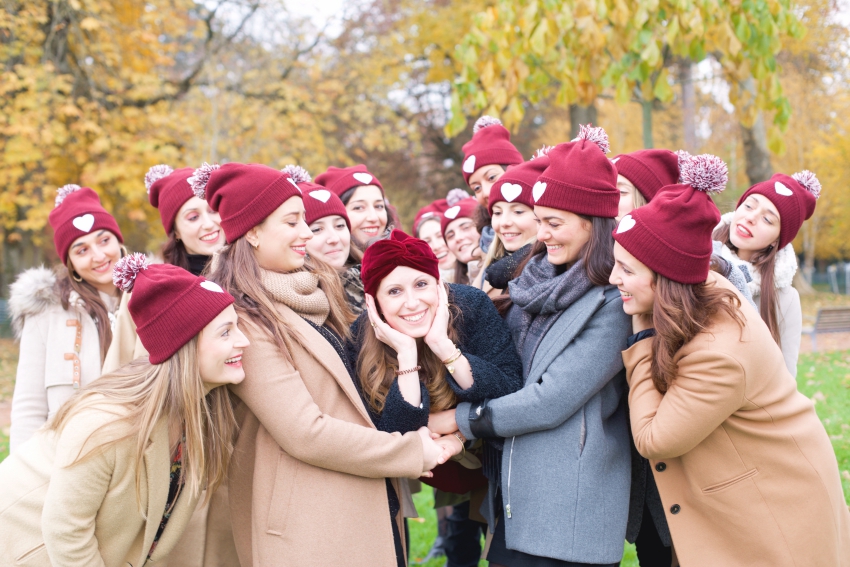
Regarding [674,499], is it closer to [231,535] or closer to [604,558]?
[604,558]

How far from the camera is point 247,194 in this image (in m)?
2.93

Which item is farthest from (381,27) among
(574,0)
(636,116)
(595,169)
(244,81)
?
(595,169)

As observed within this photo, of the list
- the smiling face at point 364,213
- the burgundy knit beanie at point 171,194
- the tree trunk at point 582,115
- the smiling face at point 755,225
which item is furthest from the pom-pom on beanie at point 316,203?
the tree trunk at point 582,115

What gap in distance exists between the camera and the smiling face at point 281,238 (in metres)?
2.96

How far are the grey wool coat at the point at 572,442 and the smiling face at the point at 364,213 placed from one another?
6.43 ft

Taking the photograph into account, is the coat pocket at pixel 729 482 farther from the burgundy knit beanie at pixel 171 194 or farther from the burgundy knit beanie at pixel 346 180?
the burgundy knit beanie at pixel 171 194

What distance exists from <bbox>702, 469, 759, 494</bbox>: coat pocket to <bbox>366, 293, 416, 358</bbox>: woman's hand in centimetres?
129

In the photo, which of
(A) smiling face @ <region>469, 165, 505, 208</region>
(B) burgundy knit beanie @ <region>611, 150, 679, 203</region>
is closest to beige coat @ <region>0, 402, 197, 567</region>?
(B) burgundy knit beanie @ <region>611, 150, 679, 203</region>

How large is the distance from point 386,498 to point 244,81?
13.8m

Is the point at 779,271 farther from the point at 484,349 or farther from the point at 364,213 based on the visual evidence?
the point at 364,213

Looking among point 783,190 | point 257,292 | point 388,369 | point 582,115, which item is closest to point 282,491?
point 388,369

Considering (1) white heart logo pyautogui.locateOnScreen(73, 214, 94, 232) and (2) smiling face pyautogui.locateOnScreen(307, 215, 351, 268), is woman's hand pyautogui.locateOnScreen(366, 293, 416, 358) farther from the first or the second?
(1) white heart logo pyautogui.locateOnScreen(73, 214, 94, 232)

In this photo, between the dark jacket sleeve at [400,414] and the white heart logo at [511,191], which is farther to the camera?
the white heart logo at [511,191]

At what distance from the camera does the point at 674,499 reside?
278cm
